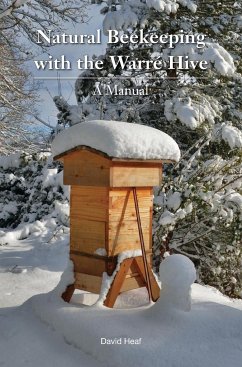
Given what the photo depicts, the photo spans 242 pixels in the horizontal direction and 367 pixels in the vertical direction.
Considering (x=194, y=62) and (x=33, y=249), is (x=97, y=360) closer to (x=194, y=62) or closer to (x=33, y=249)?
(x=33, y=249)

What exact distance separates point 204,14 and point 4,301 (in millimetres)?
7398

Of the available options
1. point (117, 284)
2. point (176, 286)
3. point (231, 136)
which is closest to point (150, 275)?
point (117, 284)

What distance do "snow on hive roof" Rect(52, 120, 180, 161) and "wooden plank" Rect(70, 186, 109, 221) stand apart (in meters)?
0.41

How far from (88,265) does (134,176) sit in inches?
38.1

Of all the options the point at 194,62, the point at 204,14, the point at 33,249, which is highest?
the point at 204,14

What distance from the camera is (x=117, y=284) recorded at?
3.81 meters

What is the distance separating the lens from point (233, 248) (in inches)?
254

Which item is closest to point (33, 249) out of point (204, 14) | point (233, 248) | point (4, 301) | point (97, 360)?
point (4, 301)

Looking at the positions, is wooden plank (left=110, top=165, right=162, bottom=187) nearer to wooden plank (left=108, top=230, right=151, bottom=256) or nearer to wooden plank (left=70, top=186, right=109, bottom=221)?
wooden plank (left=70, top=186, right=109, bottom=221)

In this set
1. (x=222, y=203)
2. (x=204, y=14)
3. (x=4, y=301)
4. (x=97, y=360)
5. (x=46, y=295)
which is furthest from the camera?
(x=204, y=14)

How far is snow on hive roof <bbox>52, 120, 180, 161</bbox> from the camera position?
3.60 m

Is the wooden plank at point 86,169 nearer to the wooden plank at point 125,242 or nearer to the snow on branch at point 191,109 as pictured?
the wooden plank at point 125,242

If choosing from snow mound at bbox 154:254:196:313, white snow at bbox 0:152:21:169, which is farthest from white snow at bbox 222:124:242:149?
white snow at bbox 0:152:21:169

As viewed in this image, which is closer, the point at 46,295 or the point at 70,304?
the point at 70,304
